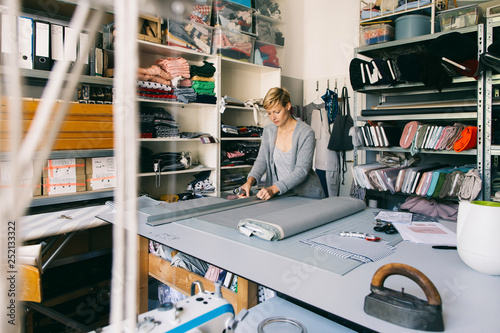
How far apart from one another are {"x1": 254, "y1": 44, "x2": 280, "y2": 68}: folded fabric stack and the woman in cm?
137

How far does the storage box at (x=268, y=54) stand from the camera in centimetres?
308

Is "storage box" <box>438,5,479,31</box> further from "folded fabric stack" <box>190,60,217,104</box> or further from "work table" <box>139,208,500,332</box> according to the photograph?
"work table" <box>139,208,500,332</box>

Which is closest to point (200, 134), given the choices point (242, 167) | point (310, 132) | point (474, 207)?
point (242, 167)

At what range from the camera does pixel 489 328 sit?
1.77 ft

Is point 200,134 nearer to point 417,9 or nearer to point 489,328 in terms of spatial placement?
point 417,9

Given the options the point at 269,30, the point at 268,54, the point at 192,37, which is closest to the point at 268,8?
the point at 269,30

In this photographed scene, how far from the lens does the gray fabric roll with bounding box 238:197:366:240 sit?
937mm

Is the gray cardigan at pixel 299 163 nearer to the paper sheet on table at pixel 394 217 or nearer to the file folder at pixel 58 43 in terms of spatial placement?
the paper sheet on table at pixel 394 217

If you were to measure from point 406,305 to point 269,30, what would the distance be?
296 cm

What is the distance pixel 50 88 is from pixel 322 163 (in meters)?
3.11

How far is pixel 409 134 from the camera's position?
91.8 inches

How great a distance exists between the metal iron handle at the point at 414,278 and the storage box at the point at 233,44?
2.48 m

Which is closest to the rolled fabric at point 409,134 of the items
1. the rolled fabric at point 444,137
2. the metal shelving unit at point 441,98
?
the metal shelving unit at point 441,98

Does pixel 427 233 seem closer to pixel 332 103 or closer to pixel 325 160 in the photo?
Answer: pixel 325 160
